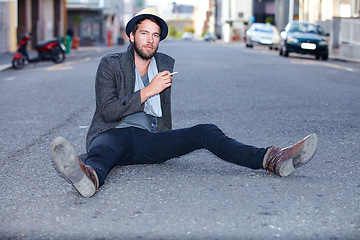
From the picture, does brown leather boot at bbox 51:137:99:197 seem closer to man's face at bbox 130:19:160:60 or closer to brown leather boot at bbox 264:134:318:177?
man's face at bbox 130:19:160:60

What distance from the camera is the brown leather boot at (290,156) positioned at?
395 cm

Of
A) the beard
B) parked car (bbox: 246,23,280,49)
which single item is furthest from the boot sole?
parked car (bbox: 246,23,280,49)

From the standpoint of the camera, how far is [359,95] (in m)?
10.2

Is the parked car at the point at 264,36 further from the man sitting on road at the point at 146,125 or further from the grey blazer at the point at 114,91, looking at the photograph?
the grey blazer at the point at 114,91

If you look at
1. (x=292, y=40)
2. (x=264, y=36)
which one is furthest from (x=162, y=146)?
(x=264, y=36)

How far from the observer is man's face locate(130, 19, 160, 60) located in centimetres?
432

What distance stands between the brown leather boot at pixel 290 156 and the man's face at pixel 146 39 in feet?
3.54

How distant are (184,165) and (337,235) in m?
1.86

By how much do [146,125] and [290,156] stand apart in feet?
3.60

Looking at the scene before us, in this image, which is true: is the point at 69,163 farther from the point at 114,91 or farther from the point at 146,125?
the point at 146,125

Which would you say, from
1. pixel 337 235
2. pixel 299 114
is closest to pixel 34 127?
pixel 299 114

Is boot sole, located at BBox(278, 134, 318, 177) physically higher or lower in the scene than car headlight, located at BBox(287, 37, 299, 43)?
lower

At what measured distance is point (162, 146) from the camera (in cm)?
438

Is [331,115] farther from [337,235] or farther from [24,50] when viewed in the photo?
[24,50]
